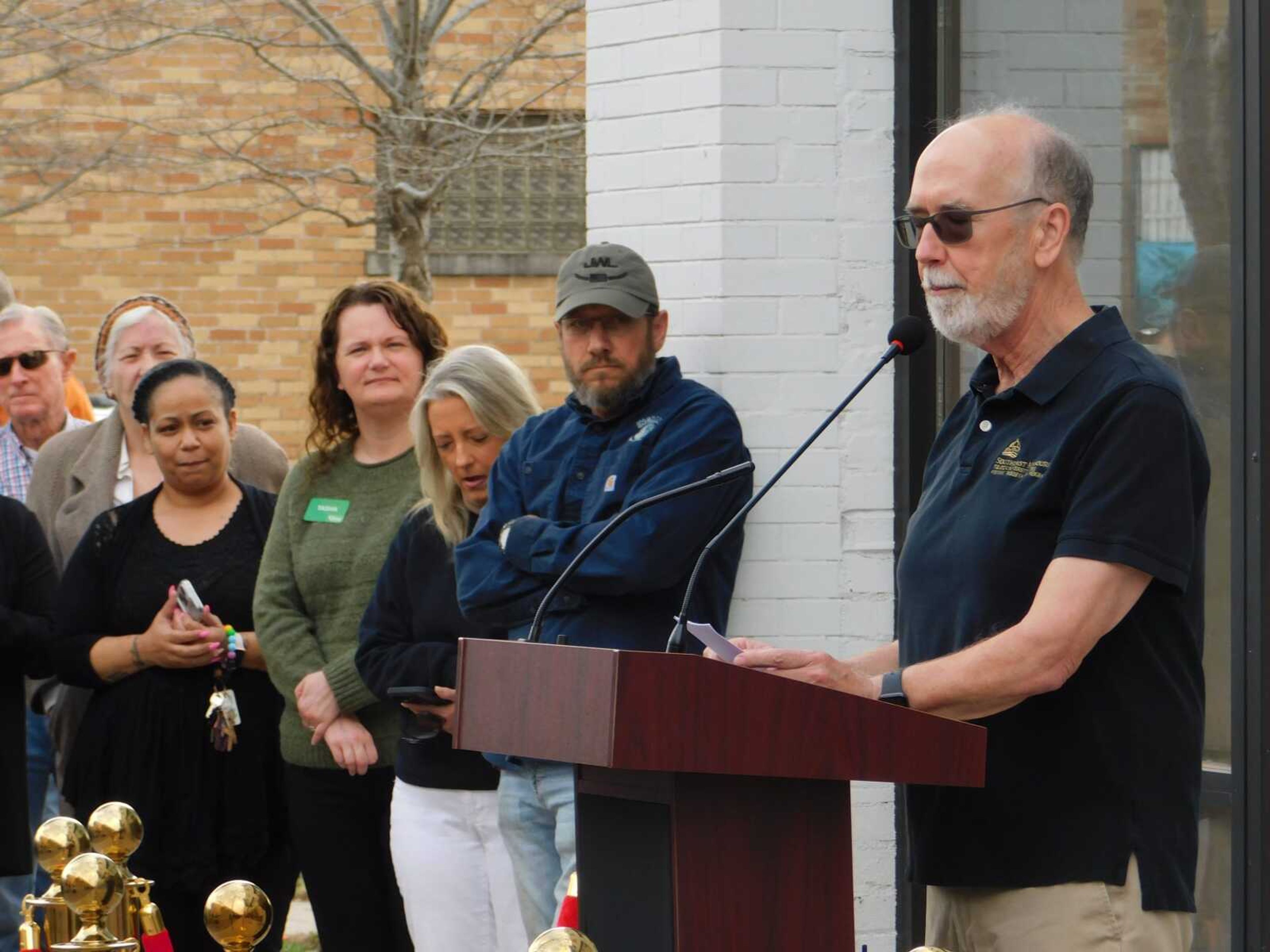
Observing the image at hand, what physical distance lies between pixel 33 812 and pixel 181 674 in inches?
45.0

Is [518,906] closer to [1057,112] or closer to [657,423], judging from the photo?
[657,423]

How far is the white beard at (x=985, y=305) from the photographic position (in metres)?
2.80

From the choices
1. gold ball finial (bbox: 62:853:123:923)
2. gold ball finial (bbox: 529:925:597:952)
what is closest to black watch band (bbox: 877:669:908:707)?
gold ball finial (bbox: 529:925:597:952)

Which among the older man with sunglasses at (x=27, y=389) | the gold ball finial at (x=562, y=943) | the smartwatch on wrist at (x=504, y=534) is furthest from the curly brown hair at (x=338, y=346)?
the gold ball finial at (x=562, y=943)

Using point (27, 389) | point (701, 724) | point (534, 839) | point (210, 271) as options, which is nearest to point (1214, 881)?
point (534, 839)

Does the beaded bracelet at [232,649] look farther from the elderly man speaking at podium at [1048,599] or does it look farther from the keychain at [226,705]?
the elderly man speaking at podium at [1048,599]

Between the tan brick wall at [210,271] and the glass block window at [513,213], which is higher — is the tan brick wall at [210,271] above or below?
below

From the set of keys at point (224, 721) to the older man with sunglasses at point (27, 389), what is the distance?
1485 mm

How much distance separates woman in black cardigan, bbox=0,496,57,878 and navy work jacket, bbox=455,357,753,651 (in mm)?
1526

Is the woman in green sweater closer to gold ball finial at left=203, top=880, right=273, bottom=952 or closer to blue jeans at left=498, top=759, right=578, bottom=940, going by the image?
blue jeans at left=498, top=759, right=578, bottom=940

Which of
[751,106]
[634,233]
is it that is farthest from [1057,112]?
[634,233]

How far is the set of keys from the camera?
→ 16.1ft

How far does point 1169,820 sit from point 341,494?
9.01 ft

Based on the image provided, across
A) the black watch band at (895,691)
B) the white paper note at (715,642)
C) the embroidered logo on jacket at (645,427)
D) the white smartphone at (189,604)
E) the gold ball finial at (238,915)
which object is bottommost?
the gold ball finial at (238,915)
